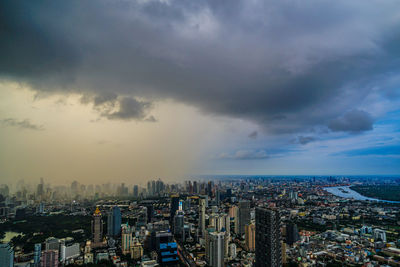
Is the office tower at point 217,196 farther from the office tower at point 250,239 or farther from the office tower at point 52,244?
the office tower at point 52,244

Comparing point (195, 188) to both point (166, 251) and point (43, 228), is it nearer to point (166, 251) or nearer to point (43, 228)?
point (166, 251)

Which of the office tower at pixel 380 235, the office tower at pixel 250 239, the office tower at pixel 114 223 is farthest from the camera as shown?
the office tower at pixel 114 223

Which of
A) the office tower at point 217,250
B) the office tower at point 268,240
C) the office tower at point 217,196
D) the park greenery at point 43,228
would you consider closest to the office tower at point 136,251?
the park greenery at point 43,228

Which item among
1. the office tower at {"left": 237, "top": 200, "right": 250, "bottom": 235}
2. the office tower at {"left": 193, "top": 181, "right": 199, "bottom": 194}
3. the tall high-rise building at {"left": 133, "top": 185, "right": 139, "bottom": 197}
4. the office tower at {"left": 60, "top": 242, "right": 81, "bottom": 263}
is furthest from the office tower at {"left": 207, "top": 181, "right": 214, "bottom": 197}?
the office tower at {"left": 60, "top": 242, "right": 81, "bottom": 263}

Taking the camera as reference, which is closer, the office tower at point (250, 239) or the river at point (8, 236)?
the river at point (8, 236)

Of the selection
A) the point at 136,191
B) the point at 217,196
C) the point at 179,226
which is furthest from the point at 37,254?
the point at 217,196

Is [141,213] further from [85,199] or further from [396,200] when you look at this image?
[396,200]
